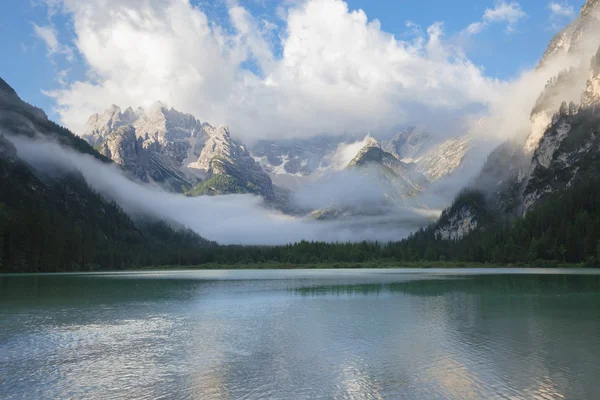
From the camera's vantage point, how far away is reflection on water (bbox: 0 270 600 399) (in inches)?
1006

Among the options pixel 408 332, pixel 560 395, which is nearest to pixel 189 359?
pixel 408 332

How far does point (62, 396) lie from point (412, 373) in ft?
63.1

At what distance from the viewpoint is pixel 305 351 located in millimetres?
35281

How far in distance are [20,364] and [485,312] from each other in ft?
152

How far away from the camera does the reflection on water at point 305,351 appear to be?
83.8ft

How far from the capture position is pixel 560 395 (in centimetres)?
2386

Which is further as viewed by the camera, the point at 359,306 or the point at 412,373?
the point at 359,306

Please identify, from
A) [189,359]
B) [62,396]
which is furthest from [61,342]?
[62,396]

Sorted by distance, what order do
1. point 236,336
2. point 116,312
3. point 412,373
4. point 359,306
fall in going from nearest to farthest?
point 412,373
point 236,336
point 116,312
point 359,306

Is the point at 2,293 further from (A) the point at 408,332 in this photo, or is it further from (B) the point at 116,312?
(A) the point at 408,332

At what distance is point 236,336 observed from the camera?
42.1 meters

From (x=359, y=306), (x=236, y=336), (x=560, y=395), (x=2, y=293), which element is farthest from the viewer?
(x=2, y=293)

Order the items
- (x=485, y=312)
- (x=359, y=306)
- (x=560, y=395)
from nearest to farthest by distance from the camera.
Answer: (x=560, y=395) → (x=485, y=312) → (x=359, y=306)

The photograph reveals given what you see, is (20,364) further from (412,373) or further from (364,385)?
(412,373)
